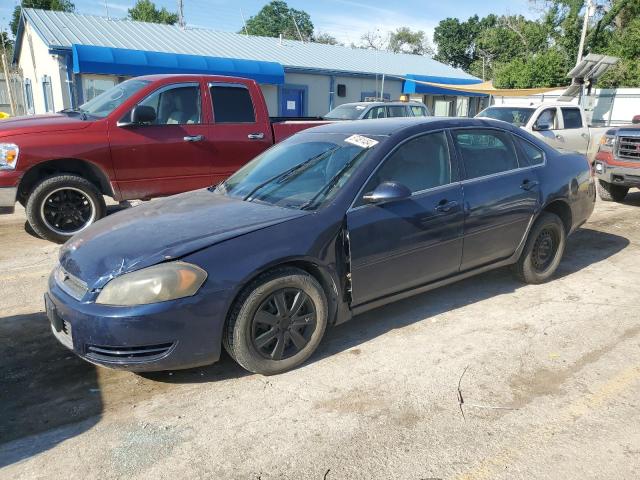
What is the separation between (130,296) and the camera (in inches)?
116

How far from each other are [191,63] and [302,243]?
1604 cm

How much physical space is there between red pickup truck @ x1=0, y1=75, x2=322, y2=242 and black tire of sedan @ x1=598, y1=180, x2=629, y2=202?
6186 millimetres

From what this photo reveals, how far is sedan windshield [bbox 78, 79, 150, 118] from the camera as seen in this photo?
658 centimetres

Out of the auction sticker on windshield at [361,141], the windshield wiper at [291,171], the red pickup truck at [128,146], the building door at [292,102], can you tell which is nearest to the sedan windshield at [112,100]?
the red pickup truck at [128,146]

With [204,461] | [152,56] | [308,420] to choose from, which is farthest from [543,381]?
[152,56]

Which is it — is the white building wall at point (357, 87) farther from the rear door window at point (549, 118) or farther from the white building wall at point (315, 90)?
the rear door window at point (549, 118)

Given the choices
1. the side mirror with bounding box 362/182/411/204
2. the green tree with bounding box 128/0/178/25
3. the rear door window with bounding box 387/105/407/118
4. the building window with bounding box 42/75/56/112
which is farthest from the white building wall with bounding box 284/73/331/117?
the green tree with bounding box 128/0/178/25

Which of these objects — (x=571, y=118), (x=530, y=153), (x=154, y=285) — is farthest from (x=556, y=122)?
(x=154, y=285)

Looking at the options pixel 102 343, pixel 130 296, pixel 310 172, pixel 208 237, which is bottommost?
pixel 102 343

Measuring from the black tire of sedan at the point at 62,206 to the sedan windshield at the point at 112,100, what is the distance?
3.15ft

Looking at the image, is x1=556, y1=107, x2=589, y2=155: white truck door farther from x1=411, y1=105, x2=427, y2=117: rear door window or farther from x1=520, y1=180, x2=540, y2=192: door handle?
x1=520, y1=180, x2=540, y2=192: door handle

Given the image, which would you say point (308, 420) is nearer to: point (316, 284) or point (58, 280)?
point (316, 284)

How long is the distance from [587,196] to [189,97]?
498 cm

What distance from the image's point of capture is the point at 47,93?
19.2 meters
